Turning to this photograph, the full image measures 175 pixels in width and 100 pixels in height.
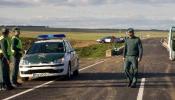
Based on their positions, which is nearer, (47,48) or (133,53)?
(133,53)

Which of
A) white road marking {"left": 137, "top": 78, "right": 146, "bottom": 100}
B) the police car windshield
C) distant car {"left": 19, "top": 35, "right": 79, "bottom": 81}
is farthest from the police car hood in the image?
white road marking {"left": 137, "top": 78, "right": 146, "bottom": 100}

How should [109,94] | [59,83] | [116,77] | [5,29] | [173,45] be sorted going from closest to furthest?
[109,94] → [5,29] → [59,83] → [116,77] → [173,45]

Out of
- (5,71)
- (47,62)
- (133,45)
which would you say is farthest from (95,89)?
(47,62)

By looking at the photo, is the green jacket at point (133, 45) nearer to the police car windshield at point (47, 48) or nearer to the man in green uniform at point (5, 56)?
the man in green uniform at point (5, 56)

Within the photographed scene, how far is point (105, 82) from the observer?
18.1m

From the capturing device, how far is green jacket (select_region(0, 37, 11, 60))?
51.6 feet

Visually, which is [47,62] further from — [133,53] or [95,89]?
[133,53]

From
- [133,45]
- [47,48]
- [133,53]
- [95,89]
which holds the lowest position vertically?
[95,89]

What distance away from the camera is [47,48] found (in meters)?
20.0

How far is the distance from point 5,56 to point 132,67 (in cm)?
382

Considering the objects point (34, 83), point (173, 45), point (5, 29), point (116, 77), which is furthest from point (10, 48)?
point (173, 45)

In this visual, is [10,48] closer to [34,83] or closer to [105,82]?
[34,83]

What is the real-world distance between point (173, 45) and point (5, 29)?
20089 mm

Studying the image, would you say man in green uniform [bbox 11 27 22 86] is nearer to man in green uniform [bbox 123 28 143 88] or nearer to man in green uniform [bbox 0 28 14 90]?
man in green uniform [bbox 0 28 14 90]
